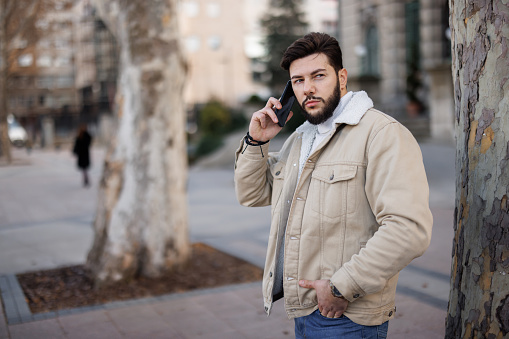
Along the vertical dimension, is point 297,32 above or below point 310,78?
above

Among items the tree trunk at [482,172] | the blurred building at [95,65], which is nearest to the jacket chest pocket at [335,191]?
the tree trunk at [482,172]

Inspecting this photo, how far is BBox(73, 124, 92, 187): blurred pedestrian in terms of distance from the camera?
1661 cm

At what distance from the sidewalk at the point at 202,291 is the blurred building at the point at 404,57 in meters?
1.76

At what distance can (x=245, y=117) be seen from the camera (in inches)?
1419

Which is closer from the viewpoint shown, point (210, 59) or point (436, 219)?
point (436, 219)

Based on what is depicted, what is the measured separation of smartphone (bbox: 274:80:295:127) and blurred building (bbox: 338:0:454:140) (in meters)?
13.7

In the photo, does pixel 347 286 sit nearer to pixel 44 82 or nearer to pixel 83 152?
pixel 83 152

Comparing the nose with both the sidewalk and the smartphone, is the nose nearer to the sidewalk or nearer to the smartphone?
the smartphone

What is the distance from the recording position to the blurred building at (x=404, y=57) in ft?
52.5

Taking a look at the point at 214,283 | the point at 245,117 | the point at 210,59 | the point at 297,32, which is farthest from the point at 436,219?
the point at 210,59

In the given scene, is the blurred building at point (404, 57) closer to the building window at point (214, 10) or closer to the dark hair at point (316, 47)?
the dark hair at point (316, 47)

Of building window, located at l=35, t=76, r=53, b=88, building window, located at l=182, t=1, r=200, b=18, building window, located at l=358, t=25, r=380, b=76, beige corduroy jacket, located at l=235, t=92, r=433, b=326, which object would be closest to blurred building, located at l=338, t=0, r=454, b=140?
building window, located at l=358, t=25, r=380, b=76

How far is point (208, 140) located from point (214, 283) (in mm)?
19834

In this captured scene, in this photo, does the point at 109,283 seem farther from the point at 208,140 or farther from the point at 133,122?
the point at 208,140
